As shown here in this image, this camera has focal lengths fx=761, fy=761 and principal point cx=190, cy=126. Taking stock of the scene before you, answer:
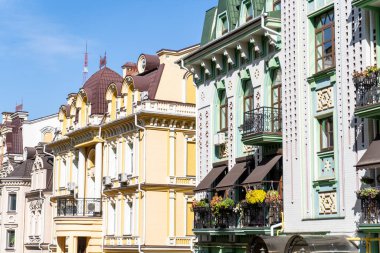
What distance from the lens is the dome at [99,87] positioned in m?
47.3

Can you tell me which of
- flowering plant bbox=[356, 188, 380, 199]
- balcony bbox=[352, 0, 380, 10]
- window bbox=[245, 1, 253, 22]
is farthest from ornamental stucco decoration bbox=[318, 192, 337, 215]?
window bbox=[245, 1, 253, 22]

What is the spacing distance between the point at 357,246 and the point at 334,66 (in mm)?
5498

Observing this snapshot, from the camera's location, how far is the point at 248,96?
2912 cm

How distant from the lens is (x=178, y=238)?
40.7m

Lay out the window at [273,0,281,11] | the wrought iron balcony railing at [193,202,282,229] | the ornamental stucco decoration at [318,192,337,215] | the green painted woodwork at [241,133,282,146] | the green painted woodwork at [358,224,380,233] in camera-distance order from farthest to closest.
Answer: the window at [273,0,281,11], the green painted woodwork at [241,133,282,146], the wrought iron balcony railing at [193,202,282,229], the ornamental stucco decoration at [318,192,337,215], the green painted woodwork at [358,224,380,233]

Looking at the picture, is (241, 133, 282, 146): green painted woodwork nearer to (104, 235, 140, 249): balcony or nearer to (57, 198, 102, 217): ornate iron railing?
(104, 235, 140, 249): balcony

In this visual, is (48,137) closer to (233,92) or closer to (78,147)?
(78,147)

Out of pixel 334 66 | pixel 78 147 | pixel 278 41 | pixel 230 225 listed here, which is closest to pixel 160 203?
pixel 78 147

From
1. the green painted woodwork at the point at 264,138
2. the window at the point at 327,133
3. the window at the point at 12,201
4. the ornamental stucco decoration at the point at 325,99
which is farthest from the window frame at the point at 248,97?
the window at the point at 12,201

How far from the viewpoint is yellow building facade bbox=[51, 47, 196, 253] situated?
40.5m

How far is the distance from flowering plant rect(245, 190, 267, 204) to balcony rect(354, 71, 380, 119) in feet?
18.6

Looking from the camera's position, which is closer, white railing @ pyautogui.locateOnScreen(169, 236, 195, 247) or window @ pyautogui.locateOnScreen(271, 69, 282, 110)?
window @ pyautogui.locateOnScreen(271, 69, 282, 110)

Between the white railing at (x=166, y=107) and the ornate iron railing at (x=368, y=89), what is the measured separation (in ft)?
67.2

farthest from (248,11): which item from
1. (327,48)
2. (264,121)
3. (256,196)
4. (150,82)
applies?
(150,82)
